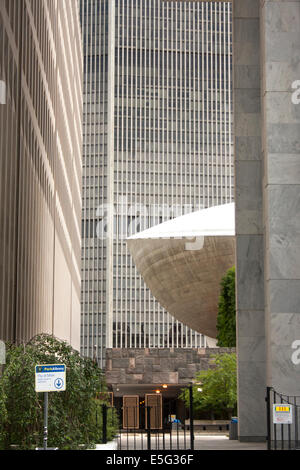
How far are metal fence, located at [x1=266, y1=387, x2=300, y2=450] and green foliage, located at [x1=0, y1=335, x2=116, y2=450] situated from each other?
443 centimetres

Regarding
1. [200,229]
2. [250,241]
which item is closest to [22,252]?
[250,241]

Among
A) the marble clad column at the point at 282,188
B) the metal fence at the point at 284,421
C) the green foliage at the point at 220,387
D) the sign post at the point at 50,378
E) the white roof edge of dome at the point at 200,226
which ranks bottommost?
the green foliage at the point at 220,387

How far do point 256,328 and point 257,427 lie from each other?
3211 millimetres

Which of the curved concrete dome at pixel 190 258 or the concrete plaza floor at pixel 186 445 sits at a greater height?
the curved concrete dome at pixel 190 258

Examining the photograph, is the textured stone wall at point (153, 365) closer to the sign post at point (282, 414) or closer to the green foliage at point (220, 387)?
the green foliage at point (220, 387)

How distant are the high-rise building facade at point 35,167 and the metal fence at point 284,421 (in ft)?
34.7

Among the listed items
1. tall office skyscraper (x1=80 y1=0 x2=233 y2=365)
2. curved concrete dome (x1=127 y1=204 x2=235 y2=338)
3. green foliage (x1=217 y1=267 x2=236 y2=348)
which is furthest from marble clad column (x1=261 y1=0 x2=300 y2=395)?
tall office skyscraper (x1=80 y1=0 x2=233 y2=365)

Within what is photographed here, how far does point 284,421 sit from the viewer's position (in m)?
18.1

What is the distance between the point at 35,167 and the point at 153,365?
17596 mm

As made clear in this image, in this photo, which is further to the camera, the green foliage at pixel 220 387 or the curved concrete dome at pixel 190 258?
the curved concrete dome at pixel 190 258

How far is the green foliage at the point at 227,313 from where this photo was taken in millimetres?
63594

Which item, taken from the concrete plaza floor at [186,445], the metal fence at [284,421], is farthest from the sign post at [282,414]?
the concrete plaza floor at [186,445]

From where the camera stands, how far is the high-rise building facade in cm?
2844

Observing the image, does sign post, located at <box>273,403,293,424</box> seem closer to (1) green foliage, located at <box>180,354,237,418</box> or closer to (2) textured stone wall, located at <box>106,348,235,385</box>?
(1) green foliage, located at <box>180,354,237,418</box>
